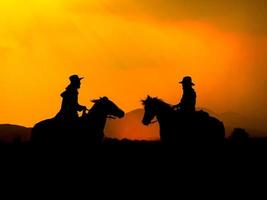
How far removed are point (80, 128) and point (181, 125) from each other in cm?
402

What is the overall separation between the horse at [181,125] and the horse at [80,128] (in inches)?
62.4

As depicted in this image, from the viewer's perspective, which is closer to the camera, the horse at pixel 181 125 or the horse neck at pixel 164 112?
the horse at pixel 181 125

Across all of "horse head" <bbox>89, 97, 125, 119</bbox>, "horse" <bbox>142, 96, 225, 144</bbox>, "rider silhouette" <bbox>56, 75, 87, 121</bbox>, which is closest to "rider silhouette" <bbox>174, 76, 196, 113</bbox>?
"horse" <bbox>142, 96, 225, 144</bbox>

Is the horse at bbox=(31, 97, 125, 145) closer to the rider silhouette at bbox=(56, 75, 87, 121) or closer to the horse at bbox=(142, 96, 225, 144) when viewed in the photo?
the rider silhouette at bbox=(56, 75, 87, 121)

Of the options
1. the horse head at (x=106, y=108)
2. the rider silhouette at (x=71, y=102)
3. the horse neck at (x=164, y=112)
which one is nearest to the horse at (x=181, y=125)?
the horse neck at (x=164, y=112)

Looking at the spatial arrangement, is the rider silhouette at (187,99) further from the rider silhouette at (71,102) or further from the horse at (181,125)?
the rider silhouette at (71,102)

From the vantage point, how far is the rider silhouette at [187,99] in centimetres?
2120

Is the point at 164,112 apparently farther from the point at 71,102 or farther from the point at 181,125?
the point at 71,102

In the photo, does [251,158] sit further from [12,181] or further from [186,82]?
[12,181]

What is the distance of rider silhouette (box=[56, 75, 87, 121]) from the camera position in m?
20.4

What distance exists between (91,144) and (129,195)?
19.9 ft

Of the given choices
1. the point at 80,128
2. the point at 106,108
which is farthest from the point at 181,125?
the point at 80,128

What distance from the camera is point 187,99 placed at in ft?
69.6

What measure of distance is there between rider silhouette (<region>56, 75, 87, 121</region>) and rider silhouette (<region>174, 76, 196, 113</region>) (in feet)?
13.4
